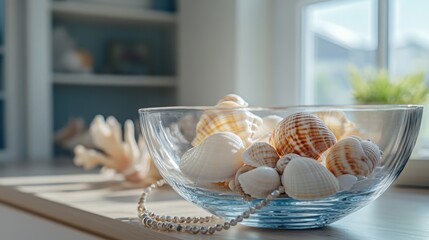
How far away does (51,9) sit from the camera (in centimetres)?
197

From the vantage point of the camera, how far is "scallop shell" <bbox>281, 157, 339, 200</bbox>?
0.61 m

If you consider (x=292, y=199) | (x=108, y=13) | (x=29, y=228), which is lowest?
(x=29, y=228)

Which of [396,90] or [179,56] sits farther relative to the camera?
[179,56]

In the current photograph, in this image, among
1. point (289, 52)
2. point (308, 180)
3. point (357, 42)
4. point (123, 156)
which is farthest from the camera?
point (289, 52)

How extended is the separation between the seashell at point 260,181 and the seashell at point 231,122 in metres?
0.07

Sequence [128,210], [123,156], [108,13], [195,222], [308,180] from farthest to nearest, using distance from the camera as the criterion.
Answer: [108,13] < [123,156] < [128,210] < [195,222] < [308,180]

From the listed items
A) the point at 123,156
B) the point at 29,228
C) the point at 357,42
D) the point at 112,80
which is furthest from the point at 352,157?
the point at 112,80

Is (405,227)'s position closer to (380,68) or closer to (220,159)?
(220,159)

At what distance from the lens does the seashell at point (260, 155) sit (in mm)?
637

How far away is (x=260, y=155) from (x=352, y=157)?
9 cm

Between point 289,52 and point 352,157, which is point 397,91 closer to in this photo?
point 289,52

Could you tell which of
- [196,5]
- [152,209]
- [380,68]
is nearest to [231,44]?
[196,5]

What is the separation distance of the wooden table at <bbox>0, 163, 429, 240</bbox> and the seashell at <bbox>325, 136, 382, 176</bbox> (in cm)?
7

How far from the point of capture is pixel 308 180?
605 mm
